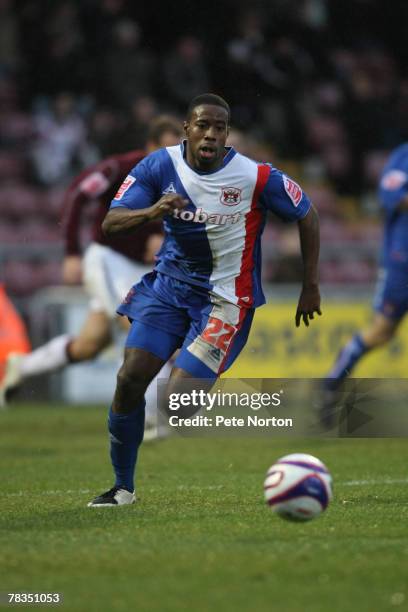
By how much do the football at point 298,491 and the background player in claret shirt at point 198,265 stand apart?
1131mm

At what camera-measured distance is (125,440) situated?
22.3 feet

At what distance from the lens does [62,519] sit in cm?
630

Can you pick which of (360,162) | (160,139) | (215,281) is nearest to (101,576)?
(215,281)

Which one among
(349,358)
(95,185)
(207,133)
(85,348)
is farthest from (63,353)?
(207,133)

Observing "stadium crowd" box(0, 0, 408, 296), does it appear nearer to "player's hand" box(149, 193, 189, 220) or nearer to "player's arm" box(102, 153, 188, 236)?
"player's arm" box(102, 153, 188, 236)

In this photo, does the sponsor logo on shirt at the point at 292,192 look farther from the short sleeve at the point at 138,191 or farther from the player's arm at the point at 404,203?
the player's arm at the point at 404,203

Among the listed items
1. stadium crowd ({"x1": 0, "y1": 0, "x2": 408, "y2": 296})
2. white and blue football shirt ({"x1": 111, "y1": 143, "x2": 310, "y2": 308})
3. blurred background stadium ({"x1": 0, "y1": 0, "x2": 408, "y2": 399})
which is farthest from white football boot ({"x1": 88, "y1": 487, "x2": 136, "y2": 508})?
stadium crowd ({"x1": 0, "y1": 0, "x2": 408, "y2": 296})

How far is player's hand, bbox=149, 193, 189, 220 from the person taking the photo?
605 cm

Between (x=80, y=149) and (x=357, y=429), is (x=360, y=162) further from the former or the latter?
(x=357, y=429)

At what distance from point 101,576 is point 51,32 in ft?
46.5

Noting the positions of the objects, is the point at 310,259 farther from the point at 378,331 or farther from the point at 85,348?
the point at 85,348

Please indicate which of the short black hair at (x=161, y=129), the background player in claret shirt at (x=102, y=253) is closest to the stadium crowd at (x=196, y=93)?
the background player in claret shirt at (x=102, y=253)

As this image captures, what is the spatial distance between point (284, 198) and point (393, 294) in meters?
4.43

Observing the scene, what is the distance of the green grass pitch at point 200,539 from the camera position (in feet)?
14.8
